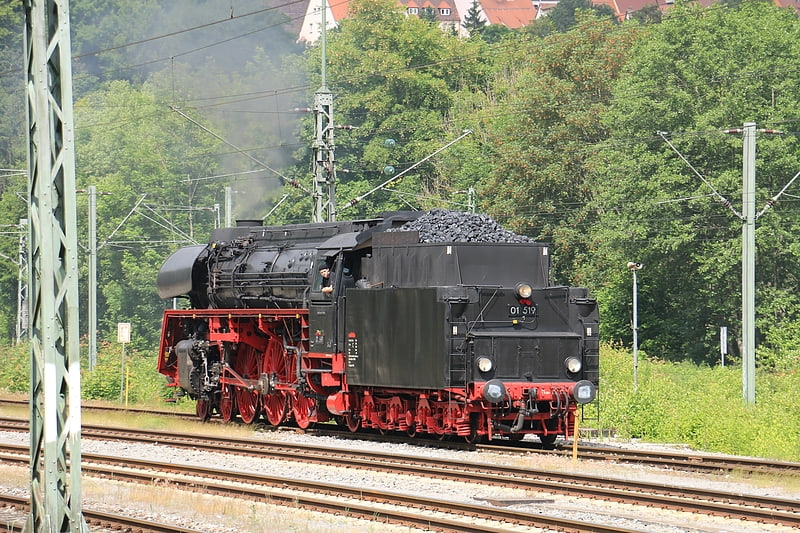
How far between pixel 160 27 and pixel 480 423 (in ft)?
147

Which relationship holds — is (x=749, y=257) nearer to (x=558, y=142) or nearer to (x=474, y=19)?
(x=558, y=142)

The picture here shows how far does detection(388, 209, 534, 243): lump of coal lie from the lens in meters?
19.6

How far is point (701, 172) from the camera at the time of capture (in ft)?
152

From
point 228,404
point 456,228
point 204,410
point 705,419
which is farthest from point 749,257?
point 204,410

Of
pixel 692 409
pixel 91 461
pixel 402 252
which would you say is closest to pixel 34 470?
pixel 91 461

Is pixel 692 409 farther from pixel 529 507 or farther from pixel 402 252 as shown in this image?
pixel 529 507

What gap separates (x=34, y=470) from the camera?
1092 cm

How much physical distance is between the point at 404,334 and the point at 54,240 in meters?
9.37

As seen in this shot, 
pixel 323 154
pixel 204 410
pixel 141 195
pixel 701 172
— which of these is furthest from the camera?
pixel 141 195

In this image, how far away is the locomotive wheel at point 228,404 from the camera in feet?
82.4

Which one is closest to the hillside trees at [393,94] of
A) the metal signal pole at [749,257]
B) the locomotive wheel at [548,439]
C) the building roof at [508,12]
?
the metal signal pole at [749,257]

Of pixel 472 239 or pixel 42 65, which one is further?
pixel 472 239

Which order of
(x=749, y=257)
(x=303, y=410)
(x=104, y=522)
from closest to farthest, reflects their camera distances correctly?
(x=104, y=522), (x=303, y=410), (x=749, y=257)

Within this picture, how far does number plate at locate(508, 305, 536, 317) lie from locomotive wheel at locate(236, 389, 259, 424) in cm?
755
